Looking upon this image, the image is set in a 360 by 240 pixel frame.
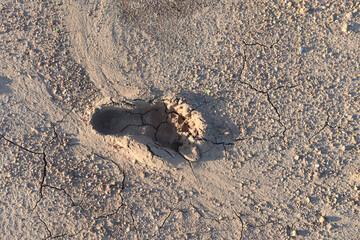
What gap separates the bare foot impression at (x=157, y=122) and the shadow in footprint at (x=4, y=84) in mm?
1254

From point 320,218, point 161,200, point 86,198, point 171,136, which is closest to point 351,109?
point 320,218

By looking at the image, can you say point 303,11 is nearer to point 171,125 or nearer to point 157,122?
point 171,125

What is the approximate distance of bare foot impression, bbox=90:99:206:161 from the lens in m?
3.17

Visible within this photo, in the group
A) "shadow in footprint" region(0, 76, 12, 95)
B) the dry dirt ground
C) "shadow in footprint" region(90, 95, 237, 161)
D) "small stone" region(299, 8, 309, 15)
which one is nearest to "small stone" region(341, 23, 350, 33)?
the dry dirt ground

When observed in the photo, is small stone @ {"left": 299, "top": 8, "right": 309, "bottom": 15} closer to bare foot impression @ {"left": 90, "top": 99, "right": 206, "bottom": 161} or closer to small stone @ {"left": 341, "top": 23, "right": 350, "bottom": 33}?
small stone @ {"left": 341, "top": 23, "right": 350, "bottom": 33}

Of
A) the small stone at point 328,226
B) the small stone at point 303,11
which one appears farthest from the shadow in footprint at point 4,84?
the small stone at point 328,226

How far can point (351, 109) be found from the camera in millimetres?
3193

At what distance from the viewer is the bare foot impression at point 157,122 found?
3168mm

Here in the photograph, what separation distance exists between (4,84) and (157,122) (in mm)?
2065

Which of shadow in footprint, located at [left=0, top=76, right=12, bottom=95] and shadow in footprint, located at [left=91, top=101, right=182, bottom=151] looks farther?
shadow in footprint, located at [left=0, top=76, right=12, bottom=95]

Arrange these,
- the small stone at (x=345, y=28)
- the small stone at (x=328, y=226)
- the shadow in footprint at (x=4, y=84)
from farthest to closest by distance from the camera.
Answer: the shadow in footprint at (x=4, y=84) → the small stone at (x=345, y=28) → the small stone at (x=328, y=226)

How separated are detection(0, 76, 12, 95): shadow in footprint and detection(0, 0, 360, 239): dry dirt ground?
0.01 meters

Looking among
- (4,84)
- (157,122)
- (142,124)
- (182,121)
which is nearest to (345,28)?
(182,121)

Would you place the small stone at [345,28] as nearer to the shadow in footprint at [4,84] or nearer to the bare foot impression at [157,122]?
the bare foot impression at [157,122]
